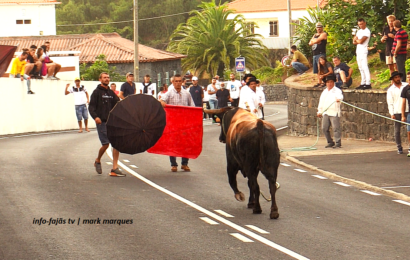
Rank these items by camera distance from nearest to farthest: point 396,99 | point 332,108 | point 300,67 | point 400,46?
point 396,99 → point 332,108 → point 400,46 → point 300,67

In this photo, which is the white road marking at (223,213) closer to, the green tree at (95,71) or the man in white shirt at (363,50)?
the man in white shirt at (363,50)

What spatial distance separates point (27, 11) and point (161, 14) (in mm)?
17334

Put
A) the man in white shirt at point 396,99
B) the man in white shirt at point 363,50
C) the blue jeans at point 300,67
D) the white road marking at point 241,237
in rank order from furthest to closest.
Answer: the blue jeans at point 300,67 → the man in white shirt at point 363,50 → the man in white shirt at point 396,99 → the white road marking at point 241,237

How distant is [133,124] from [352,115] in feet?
29.8

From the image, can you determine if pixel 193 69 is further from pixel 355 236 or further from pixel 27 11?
pixel 355 236

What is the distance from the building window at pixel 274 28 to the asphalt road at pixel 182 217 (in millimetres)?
67939

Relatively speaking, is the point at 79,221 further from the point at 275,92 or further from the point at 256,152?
the point at 275,92

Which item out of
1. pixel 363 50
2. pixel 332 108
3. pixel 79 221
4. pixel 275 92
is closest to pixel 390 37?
pixel 363 50

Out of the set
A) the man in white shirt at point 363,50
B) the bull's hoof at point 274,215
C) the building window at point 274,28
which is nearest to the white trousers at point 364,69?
the man in white shirt at point 363,50

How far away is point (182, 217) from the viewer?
1060 centimetres

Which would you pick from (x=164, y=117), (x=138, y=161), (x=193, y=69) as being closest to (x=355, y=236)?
(x=164, y=117)

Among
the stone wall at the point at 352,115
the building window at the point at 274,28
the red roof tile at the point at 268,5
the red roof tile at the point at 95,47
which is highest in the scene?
the red roof tile at the point at 268,5

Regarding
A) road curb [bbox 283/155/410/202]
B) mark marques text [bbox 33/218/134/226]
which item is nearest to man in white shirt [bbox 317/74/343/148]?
road curb [bbox 283/155/410/202]

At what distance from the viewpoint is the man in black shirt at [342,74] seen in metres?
22.4
